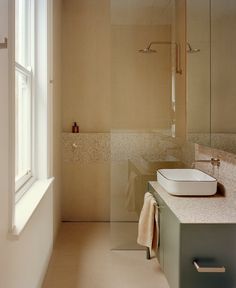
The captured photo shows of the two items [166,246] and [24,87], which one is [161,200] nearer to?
[166,246]

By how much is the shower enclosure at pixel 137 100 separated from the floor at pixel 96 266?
335 millimetres

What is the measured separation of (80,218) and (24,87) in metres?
2.03

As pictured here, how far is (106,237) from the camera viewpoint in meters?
3.40

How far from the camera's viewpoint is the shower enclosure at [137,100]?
10.8 ft

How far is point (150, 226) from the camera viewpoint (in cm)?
235

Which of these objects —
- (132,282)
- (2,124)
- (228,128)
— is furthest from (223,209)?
(2,124)

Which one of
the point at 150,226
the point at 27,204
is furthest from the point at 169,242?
the point at 27,204

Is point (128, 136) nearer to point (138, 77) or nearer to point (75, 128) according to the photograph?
point (138, 77)

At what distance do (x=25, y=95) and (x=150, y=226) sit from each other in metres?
1.46

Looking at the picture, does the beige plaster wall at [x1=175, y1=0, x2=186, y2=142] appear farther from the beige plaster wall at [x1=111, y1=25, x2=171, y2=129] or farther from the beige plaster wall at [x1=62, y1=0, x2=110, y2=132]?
the beige plaster wall at [x1=62, y1=0, x2=110, y2=132]

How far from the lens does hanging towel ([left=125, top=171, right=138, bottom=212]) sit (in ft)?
10.7

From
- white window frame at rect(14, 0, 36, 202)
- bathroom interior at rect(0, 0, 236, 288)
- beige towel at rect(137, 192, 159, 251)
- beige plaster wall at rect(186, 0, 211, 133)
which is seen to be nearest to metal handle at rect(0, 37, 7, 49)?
bathroom interior at rect(0, 0, 236, 288)

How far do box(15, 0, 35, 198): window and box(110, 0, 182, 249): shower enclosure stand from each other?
3.23 ft

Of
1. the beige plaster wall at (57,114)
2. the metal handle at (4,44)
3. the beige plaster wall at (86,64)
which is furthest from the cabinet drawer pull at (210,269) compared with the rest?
the beige plaster wall at (86,64)
